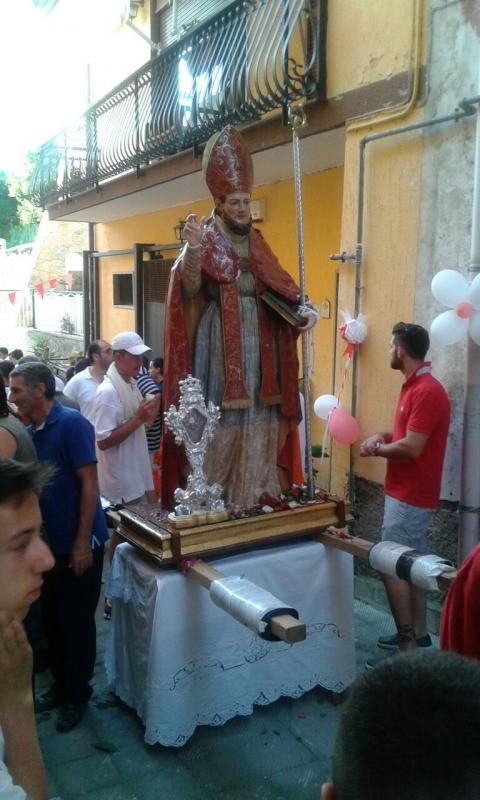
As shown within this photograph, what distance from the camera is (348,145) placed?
4.98 metres

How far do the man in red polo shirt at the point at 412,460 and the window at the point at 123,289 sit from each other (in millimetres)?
8171

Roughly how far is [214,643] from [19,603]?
5.92ft

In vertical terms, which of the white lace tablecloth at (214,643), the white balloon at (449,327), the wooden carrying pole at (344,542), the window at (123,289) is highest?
the window at (123,289)

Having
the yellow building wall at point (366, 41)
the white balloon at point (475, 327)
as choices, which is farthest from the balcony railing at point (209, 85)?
the white balloon at point (475, 327)

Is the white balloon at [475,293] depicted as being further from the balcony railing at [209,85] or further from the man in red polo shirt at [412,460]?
the balcony railing at [209,85]

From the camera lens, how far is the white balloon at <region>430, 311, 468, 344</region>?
3.73m

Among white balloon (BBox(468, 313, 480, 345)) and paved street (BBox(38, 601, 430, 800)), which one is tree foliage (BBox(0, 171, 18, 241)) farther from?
paved street (BBox(38, 601, 430, 800))

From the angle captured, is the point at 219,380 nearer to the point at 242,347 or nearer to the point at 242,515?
the point at 242,347

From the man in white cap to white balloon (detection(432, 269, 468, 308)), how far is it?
186 cm

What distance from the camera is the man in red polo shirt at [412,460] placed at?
359 centimetres

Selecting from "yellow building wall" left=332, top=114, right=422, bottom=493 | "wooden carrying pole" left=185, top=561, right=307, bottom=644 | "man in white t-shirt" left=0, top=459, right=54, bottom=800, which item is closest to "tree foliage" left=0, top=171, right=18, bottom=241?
"yellow building wall" left=332, top=114, right=422, bottom=493

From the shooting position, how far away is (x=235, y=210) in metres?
3.23

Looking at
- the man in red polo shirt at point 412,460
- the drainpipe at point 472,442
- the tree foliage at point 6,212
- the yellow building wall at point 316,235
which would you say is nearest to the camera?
the man in red polo shirt at point 412,460

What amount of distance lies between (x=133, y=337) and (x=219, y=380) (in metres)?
1.32
